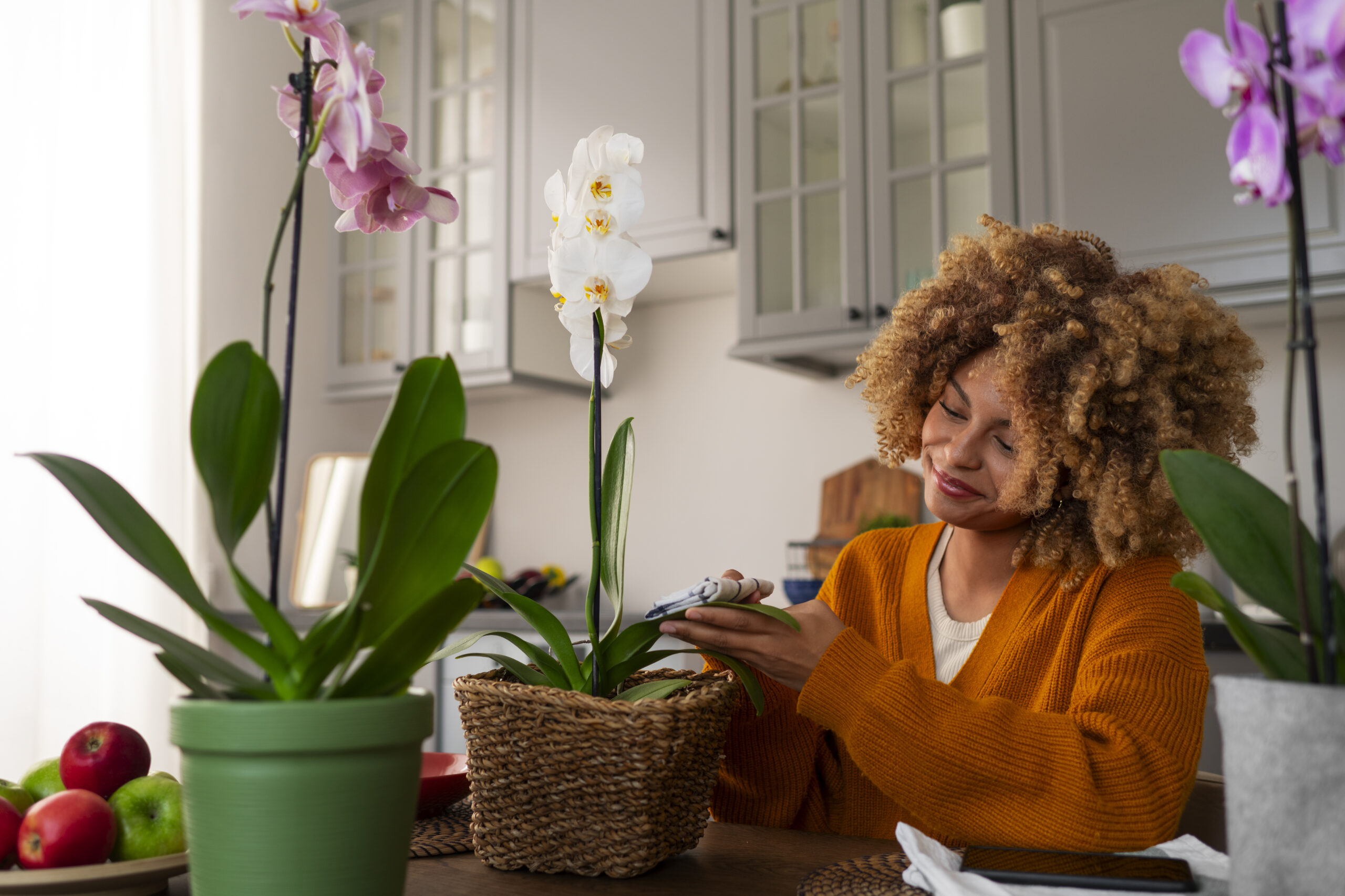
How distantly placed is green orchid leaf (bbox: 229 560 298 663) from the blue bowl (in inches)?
78.0

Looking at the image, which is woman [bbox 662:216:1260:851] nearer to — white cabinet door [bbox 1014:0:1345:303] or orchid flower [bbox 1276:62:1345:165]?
orchid flower [bbox 1276:62:1345:165]

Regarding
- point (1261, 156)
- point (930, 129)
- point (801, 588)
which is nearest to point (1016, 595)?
point (1261, 156)

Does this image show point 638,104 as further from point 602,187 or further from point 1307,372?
point 1307,372

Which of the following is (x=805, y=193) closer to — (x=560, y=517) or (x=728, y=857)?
(x=560, y=517)

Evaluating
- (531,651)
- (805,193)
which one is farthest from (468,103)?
(531,651)

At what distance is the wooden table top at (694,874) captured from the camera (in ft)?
2.27

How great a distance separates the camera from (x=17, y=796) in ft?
2.33

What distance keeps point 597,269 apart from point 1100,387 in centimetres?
63

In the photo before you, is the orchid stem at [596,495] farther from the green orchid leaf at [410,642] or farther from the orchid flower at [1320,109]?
the orchid flower at [1320,109]

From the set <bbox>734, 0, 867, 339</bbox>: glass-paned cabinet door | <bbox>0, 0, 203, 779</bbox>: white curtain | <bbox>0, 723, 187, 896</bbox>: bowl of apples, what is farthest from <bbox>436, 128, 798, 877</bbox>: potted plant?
<bbox>0, 0, 203, 779</bbox>: white curtain

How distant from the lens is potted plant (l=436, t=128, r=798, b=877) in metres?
0.70

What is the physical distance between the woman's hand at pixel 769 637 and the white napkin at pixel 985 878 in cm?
18

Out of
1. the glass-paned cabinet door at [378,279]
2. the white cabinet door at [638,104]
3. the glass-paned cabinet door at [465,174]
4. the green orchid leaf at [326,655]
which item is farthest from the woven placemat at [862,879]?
the glass-paned cabinet door at [378,279]

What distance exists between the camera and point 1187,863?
26.4 inches
